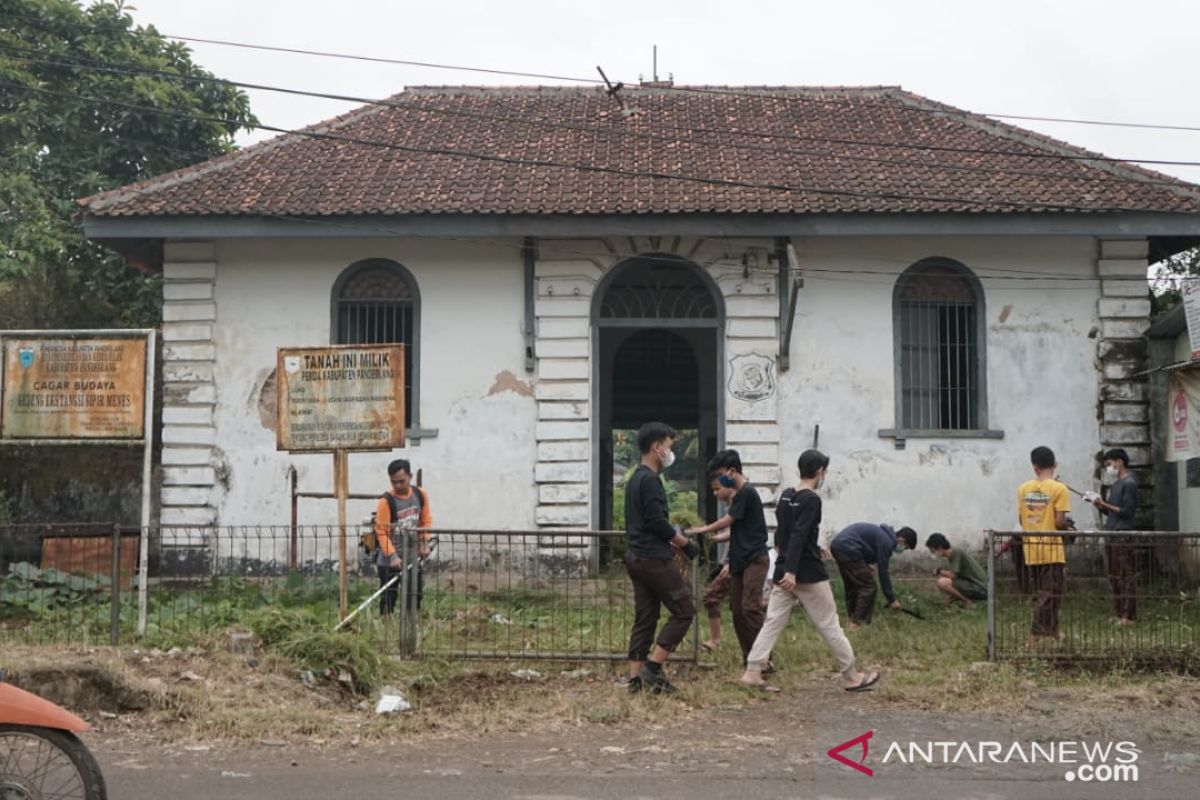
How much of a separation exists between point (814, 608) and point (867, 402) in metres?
6.67

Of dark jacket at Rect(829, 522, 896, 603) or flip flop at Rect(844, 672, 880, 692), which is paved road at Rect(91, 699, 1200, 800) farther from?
dark jacket at Rect(829, 522, 896, 603)

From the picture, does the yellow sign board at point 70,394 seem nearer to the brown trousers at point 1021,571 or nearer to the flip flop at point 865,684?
the flip flop at point 865,684

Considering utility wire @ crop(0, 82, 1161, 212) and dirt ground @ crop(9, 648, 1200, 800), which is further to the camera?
utility wire @ crop(0, 82, 1161, 212)

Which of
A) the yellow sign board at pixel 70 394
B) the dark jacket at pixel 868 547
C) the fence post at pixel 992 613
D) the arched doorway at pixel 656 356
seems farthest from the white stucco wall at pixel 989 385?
the yellow sign board at pixel 70 394

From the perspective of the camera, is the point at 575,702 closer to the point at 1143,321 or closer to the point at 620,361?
the point at 1143,321

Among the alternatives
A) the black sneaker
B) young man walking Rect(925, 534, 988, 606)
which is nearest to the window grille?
young man walking Rect(925, 534, 988, 606)

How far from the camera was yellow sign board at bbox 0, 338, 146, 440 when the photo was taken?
9.78m

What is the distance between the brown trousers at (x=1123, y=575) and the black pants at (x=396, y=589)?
485cm

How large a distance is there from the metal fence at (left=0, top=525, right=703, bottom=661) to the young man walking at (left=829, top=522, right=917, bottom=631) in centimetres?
169

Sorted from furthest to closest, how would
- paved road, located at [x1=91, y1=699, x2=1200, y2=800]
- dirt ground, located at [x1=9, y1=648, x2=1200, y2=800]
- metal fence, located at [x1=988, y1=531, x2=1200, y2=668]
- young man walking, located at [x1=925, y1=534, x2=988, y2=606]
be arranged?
1. young man walking, located at [x1=925, y1=534, x2=988, y2=606]
2. metal fence, located at [x1=988, y1=531, x2=1200, y2=668]
3. dirt ground, located at [x1=9, y1=648, x2=1200, y2=800]
4. paved road, located at [x1=91, y1=699, x2=1200, y2=800]

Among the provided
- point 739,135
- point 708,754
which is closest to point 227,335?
point 739,135

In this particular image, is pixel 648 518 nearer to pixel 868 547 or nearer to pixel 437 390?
pixel 868 547

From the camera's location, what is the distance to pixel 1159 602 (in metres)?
8.70

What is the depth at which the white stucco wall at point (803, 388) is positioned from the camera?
14.6 metres
